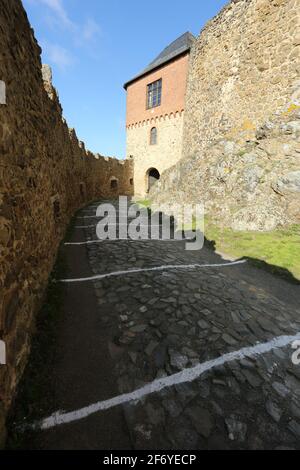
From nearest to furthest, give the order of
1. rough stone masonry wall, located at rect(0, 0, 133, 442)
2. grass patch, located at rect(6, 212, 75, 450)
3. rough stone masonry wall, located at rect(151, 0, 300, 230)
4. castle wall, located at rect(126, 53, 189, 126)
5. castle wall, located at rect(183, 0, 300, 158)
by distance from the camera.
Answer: grass patch, located at rect(6, 212, 75, 450) < rough stone masonry wall, located at rect(0, 0, 133, 442) < rough stone masonry wall, located at rect(151, 0, 300, 230) < castle wall, located at rect(183, 0, 300, 158) < castle wall, located at rect(126, 53, 189, 126)

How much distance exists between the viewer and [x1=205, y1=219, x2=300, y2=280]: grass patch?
25.6 ft

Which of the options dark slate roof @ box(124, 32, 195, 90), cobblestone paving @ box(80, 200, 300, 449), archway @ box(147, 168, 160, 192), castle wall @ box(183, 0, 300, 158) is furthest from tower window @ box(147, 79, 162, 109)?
cobblestone paving @ box(80, 200, 300, 449)

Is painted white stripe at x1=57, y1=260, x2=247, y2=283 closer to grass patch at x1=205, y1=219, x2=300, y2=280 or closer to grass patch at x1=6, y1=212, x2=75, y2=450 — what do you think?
grass patch at x1=6, y1=212, x2=75, y2=450

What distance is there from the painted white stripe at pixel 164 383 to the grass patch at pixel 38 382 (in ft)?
0.49

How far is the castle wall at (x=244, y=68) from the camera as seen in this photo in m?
11.8

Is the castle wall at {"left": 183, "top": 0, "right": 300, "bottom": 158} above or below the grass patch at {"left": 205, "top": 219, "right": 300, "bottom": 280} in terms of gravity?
above

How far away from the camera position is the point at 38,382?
3066 mm

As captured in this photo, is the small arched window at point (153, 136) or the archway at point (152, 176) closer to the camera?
the small arched window at point (153, 136)

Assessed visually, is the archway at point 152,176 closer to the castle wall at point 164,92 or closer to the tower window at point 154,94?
the castle wall at point 164,92

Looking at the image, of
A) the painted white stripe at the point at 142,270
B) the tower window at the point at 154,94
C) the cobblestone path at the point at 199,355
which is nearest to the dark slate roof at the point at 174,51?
the tower window at the point at 154,94

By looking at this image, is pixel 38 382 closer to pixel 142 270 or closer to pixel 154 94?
pixel 142 270

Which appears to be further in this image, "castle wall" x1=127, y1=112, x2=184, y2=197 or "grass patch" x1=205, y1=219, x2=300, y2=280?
"castle wall" x1=127, y1=112, x2=184, y2=197

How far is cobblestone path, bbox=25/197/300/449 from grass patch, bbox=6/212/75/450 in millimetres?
511
